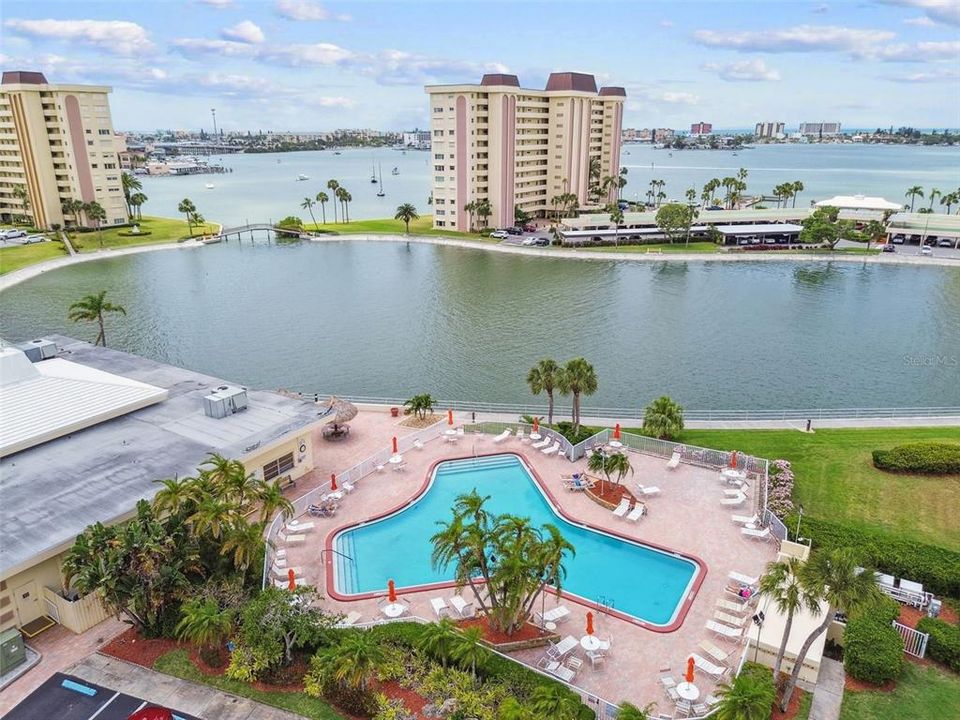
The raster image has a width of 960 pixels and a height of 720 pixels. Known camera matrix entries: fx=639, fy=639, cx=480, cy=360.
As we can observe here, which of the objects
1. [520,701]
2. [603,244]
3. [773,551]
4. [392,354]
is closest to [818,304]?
[603,244]

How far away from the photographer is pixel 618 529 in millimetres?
28688

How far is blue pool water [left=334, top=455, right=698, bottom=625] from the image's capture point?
25.1 m

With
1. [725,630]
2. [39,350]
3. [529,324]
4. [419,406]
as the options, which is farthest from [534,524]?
[529,324]

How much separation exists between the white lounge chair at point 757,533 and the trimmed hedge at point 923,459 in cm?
974

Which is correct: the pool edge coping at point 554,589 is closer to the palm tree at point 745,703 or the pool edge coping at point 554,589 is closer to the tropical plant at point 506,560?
the tropical plant at point 506,560

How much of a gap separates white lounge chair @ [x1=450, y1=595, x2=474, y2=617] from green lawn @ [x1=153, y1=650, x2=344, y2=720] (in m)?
5.68

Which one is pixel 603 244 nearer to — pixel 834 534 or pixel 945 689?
pixel 834 534

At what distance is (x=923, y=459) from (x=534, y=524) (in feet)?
65.4

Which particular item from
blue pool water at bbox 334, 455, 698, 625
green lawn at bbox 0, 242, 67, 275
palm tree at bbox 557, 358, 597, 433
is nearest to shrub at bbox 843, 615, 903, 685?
blue pool water at bbox 334, 455, 698, 625

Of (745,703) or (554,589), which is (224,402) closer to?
(554,589)

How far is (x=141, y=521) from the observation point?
22.3 metres

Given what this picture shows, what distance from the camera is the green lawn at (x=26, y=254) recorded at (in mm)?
87188

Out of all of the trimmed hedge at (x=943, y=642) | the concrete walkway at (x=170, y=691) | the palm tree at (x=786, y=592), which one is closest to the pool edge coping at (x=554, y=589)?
the palm tree at (x=786, y=592)

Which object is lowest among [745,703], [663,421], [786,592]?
[663,421]
